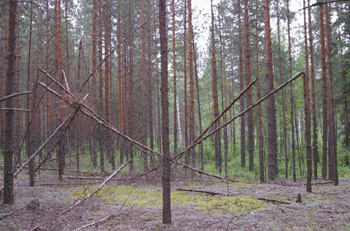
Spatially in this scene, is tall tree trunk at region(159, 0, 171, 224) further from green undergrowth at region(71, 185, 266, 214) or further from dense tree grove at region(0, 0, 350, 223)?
green undergrowth at region(71, 185, 266, 214)

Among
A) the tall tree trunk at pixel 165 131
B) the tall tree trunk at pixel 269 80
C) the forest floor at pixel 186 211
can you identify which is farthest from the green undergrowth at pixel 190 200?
the tall tree trunk at pixel 269 80

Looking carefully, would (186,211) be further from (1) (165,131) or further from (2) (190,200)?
(1) (165,131)

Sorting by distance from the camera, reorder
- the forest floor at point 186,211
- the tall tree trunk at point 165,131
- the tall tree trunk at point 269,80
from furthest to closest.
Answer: the tall tree trunk at point 269,80 < the tall tree trunk at point 165,131 < the forest floor at point 186,211

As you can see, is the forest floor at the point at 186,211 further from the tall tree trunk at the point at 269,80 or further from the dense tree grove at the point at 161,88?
the tall tree trunk at the point at 269,80

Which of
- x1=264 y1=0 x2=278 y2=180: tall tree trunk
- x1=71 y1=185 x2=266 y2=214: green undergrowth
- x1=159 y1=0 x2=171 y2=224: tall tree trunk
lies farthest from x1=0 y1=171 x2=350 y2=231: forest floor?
x1=264 y1=0 x2=278 y2=180: tall tree trunk

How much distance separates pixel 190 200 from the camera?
27.0 feet

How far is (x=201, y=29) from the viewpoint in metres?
20.5

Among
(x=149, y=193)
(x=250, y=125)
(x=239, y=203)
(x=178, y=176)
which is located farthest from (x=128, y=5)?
(x=239, y=203)

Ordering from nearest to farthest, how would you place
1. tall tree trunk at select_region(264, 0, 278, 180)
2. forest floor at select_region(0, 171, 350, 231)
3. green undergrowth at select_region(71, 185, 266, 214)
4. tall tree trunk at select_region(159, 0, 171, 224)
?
forest floor at select_region(0, 171, 350, 231) → tall tree trunk at select_region(159, 0, 171, 224) → green undergrowth at select_region(71, 185, 266, 214) → tall tree trunk at select_region(264, 0, 278, 180)

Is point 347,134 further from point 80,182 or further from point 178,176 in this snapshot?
point 80,182

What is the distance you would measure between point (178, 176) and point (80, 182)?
4.05 metres

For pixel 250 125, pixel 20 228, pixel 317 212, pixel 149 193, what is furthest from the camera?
pixel 250 125

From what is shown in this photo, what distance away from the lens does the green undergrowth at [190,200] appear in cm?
711

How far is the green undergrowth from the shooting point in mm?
7111
